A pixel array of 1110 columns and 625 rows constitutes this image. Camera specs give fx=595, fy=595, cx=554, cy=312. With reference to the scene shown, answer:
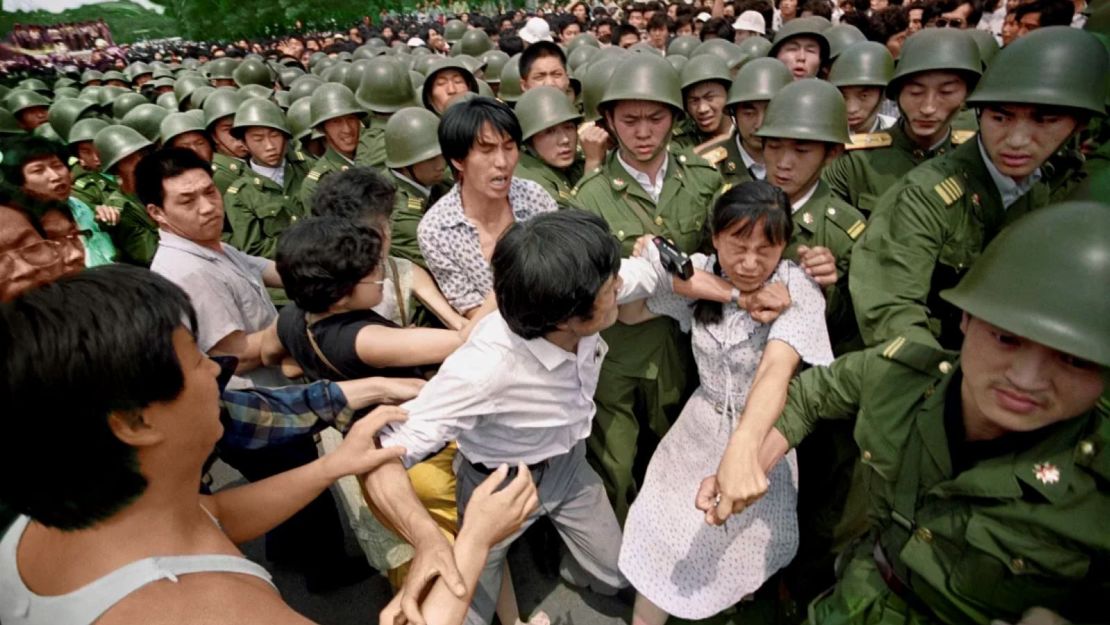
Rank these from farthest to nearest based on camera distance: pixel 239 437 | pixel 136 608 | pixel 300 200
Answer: pixel 300 200 → pixel 239 437 → pixel 136 608

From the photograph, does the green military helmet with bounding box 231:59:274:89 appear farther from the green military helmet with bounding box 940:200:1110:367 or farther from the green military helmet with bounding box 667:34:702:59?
the green military helmet with bounding box 940:200:1110:367

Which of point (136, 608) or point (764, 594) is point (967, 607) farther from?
point (136, 608)

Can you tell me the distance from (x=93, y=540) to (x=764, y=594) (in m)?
2.69

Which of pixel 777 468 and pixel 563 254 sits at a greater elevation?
pixel 563 254

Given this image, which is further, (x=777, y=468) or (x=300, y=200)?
(x=300, y=200)

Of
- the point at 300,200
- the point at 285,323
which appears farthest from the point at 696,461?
the point at 300,200

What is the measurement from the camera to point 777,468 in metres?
2.38

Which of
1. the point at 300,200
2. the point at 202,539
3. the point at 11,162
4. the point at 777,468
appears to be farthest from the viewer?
the point at 300,200

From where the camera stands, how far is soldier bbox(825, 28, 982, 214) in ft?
11.1

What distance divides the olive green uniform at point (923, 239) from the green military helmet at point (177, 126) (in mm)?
5957

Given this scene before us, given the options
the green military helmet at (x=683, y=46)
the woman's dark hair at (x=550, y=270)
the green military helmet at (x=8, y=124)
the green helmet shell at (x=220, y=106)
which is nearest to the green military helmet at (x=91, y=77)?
the green military helmet at (x=8, y=124)

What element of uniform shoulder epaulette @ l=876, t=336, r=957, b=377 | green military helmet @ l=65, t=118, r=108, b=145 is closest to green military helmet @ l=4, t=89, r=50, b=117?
green military helmet @ l=65, t=118, r=108, b=145

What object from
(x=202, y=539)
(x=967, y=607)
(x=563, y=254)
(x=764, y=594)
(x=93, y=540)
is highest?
(x=563, y=254)

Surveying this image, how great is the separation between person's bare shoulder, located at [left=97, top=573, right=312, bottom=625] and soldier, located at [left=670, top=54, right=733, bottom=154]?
4.38m
